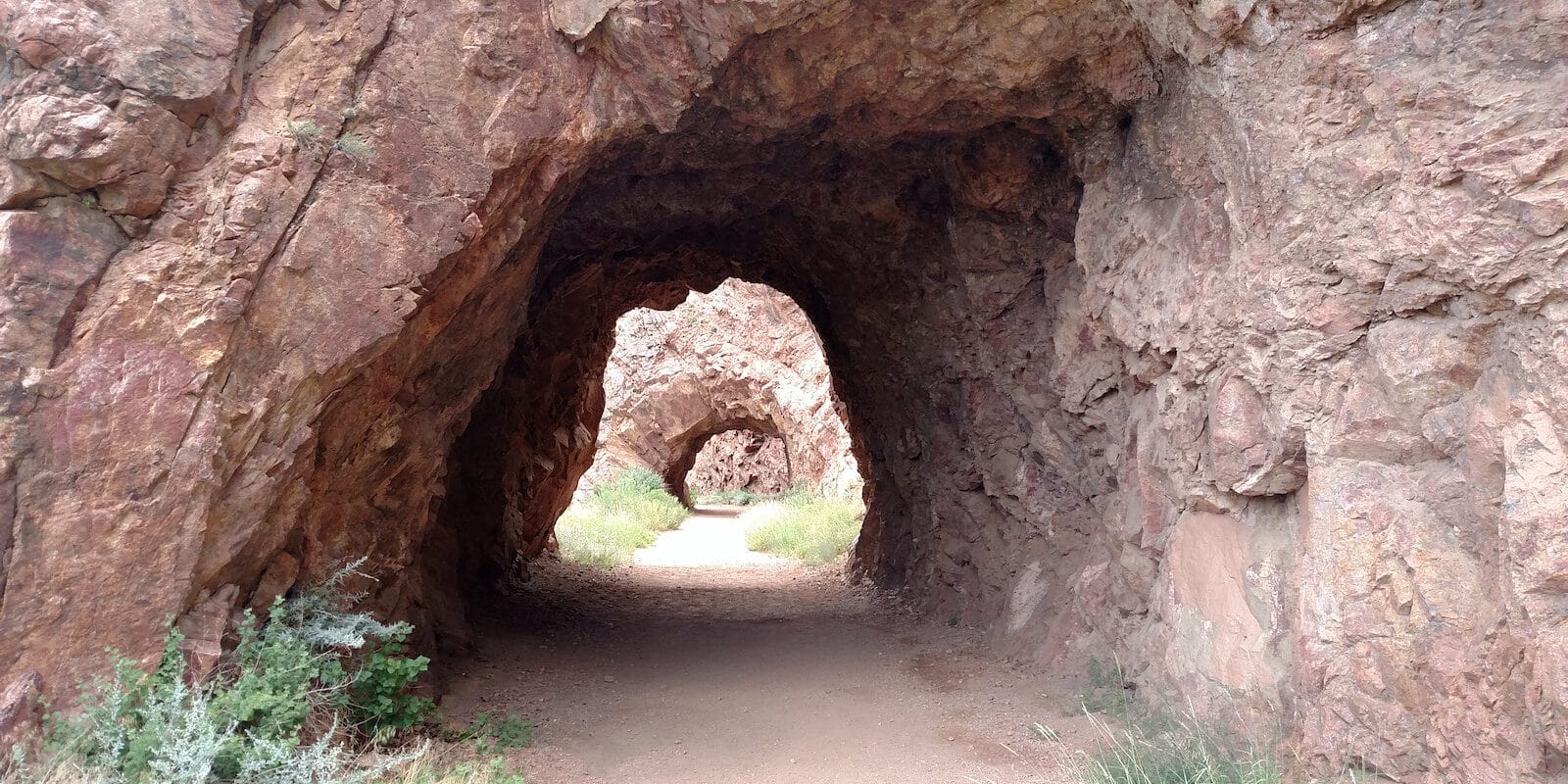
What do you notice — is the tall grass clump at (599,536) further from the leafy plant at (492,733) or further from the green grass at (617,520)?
the leafy plant at (492,733)

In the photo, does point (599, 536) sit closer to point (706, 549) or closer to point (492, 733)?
point (706, 549)

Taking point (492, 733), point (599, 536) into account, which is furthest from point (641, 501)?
point (492, 733)

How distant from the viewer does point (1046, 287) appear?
275 inches

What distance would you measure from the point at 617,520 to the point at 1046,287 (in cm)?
1213

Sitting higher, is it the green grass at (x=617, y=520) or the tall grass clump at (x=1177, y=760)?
the tall grass clump at (x=1177, y=760)

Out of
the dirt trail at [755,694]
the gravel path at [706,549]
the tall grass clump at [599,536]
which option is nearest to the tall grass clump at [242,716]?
the dirt trail at [755,694]

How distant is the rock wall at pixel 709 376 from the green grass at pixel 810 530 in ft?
13.4

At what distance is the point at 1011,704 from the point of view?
5902 millimetres

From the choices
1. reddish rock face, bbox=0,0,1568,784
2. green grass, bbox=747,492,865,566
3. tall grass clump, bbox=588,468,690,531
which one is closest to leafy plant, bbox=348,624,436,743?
reddish rock face, bbox=0,0,1568,784

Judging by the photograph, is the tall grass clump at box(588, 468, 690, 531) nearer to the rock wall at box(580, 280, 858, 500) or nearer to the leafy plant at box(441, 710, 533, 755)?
the rock wall at box(580, 280, 858, 500)

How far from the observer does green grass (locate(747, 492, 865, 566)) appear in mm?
13875

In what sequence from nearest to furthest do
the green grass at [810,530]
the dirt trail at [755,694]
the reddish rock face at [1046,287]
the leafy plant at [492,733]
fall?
the reddish rock face at [1046,287] → the dirt trail at [755,694] → the leafy plant at [492,733] → the green grass at [810,530]

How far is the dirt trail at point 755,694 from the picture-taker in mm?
5051

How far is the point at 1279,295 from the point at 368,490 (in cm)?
509
